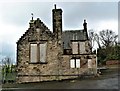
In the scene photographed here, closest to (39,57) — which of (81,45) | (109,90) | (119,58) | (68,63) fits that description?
(68,63)

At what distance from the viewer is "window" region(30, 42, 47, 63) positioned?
28500 millimetres

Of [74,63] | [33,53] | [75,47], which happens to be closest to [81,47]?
[75,47]

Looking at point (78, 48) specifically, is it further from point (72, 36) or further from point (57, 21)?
point (57, 21)

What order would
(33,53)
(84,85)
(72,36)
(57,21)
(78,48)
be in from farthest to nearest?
(72,36) → (78,48) → (57,21) → (33,53) → (84,85)

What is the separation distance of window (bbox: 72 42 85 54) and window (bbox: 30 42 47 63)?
3.66 metres

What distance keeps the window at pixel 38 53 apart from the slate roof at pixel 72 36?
2.94 meters

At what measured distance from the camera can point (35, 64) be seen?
28.5m

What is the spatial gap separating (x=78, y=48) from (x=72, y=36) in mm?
2027

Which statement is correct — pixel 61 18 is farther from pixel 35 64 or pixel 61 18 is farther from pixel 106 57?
pixel 106 57

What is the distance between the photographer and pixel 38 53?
1120 inches

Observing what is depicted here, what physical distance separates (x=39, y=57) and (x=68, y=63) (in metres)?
3.31

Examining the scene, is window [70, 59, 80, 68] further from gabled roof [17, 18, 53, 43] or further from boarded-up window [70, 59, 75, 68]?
gabled roof [17, 18, 53, 43]

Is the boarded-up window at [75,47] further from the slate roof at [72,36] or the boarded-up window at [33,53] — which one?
the boarded-up window at [33,53]

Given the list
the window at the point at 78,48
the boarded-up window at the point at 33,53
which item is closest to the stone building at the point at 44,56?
the boarded-up window at the point at 33,53
